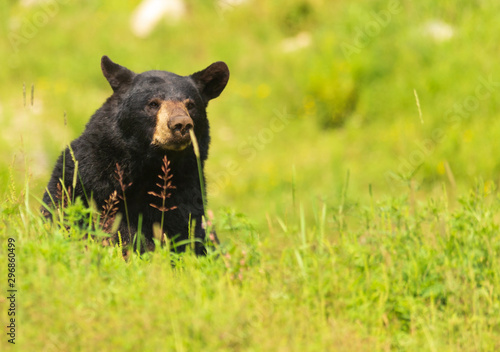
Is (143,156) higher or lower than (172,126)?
lower

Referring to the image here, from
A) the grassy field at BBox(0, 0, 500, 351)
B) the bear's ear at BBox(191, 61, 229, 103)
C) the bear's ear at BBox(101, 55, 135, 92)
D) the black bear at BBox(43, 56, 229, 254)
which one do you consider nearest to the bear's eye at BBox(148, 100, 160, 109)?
the black bear at BBox(43, 56, 229, 254)

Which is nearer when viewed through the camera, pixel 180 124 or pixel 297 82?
pixel 180 124

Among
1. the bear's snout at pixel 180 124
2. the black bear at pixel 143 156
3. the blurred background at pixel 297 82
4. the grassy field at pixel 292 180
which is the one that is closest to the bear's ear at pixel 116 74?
the black bear at pixel 143 156

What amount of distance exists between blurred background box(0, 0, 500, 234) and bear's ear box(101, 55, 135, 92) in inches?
186

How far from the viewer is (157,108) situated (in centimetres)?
506

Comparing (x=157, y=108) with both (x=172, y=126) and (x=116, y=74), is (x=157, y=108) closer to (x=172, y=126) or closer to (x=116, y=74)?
(x=172, y=126)

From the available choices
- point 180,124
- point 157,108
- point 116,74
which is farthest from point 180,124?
point 116,74

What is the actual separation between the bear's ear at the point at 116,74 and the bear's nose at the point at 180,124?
789mm

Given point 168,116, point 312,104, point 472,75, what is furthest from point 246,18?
point 168,116

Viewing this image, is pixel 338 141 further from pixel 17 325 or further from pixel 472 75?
Answer: pixel 17 325

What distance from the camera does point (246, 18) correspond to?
14625 mm

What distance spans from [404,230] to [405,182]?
12.0 inches

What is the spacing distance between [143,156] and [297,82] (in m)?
8.24

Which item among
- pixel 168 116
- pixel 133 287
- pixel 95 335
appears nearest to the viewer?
pixel 95 335
